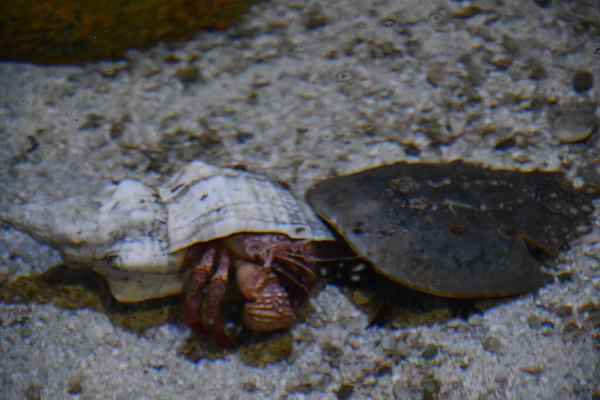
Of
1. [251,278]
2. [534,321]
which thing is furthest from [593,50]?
[251,278]

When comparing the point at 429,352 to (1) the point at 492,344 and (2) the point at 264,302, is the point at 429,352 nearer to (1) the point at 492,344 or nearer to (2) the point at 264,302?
(1) the point at 492,344

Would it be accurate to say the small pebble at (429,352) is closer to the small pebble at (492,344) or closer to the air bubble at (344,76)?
the small pebble at (492,344)

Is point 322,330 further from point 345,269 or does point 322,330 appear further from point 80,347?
point 80,347

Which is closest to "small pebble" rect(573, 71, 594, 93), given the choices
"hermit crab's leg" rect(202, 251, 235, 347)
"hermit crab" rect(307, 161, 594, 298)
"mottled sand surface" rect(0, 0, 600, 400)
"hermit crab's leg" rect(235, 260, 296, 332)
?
"mottled sand surface" rect(0, 0, 600, 400)

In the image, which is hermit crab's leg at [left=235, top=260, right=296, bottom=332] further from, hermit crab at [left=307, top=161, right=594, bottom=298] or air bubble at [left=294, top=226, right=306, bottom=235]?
hermit crab at [left=307, top=161, right=594, bottom=298]

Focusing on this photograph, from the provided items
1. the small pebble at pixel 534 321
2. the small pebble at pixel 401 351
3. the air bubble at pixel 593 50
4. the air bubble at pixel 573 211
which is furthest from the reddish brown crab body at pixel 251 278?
the air bubble at pixel 593 50

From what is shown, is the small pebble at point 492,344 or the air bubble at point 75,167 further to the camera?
the air bubble at point 75,167

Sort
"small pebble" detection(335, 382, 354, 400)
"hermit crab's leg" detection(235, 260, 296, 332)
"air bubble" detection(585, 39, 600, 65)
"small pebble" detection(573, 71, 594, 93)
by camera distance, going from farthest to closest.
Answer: "air bubble" detection(585, 39, 600, 65), "small pebble" detection(573, 71, 594, 93), "hermit crab's leg" detection(235, 260, 296, 332), "small pebble" detection(335, 382, 354, 400)

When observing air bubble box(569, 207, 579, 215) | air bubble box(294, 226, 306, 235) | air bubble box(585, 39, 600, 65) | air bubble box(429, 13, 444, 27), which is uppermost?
air bubble box(429, 13, 444, 27)
